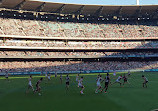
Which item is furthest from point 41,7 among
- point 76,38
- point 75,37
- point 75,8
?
point 76,38

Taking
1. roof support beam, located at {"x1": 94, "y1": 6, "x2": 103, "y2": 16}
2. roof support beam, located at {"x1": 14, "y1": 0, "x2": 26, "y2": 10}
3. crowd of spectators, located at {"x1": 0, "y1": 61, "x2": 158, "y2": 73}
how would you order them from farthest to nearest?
roof support beam, located at {"x1": 94, "y1": 6, "x2": 103, "y2": 16} < roof support beam, located at {"x1": 14, "y1": 0, "x2": 26, "y2": 10} < crowd of spectators, located at {"x1": 0, "y1": 61, "x2": 158, "y2": 73}

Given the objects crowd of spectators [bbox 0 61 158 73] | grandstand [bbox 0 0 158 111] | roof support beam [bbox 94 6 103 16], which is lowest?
crowd of spectators [bbox 0 61 158 73]

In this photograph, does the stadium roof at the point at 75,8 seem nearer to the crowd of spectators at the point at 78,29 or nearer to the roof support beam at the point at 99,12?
the roof support beam at the point at 99,12

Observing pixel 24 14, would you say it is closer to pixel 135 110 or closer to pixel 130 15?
pixel 130 15

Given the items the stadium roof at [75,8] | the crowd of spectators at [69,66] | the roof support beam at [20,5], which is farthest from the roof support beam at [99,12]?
the roof support beam at [20,5]

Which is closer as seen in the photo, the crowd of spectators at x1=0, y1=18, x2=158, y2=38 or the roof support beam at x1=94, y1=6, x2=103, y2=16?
the crowd of spectators at x1=0, y1=18, x2=158, y2=38

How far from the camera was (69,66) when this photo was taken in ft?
156

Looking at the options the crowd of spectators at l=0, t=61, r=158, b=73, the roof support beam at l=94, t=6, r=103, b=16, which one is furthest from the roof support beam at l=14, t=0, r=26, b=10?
the roof support beam at l=94, t=6, r=103, b=16

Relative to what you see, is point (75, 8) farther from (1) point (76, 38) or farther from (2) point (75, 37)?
(1) point (76, 38)

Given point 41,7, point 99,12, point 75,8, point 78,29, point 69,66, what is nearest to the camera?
point 69,66

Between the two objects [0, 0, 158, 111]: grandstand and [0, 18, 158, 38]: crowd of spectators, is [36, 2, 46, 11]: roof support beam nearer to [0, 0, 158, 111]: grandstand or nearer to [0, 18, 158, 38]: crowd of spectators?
[0, 0, 158, 111]: grandstand

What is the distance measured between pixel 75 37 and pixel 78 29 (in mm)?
5335

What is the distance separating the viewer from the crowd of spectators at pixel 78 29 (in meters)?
51.6

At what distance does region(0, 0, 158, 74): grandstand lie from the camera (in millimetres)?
47281
